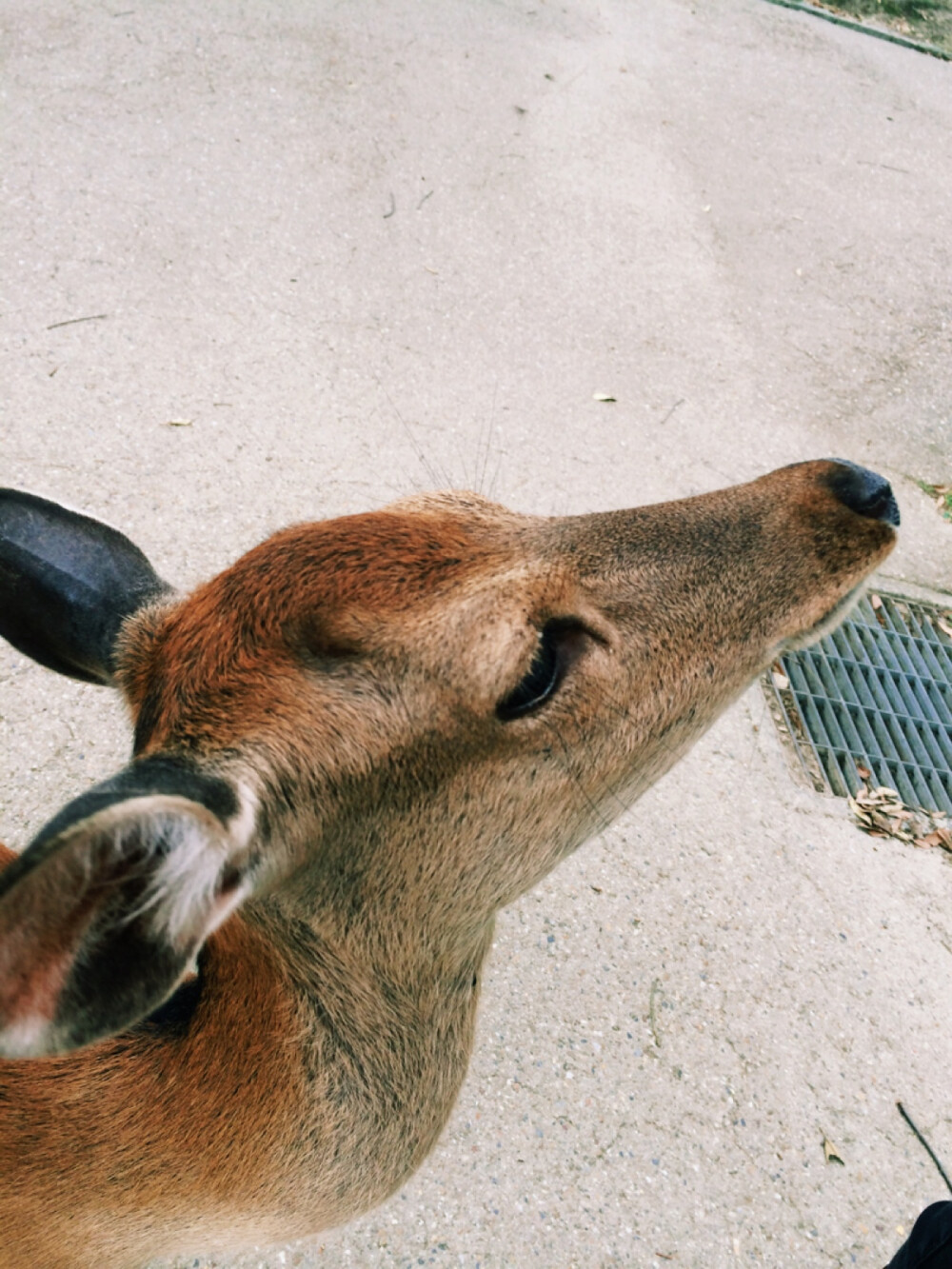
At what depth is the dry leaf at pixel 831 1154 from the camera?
291cm

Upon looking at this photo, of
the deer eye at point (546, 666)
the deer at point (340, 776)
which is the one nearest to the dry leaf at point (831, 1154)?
the deer at point (340, 776)

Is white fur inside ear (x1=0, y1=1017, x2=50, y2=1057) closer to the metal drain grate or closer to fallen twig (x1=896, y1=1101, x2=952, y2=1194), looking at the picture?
fallen twig (x1=896, y1=1101, x2=952, y2=1194)

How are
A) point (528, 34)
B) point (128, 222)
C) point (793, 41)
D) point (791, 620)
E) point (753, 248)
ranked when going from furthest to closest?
1. point (793, 41)
2. point (528, 34)
3. point (753, 248)
4. point (128, 222)
5. point (791, 620)

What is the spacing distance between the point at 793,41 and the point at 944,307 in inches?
140

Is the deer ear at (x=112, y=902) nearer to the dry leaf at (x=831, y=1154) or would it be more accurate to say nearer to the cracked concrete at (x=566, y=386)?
the cracked concrete at (x=566, y=386)

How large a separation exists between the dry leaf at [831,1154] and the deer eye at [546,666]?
224 cm

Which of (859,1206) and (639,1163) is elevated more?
(639,1163)

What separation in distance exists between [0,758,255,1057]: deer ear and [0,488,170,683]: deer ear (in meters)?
0.67

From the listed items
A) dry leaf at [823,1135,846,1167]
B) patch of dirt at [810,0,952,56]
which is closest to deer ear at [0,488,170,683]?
dry leaf at [823,1135,846,1167]

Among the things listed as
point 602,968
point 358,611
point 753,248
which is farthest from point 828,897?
point 753,248

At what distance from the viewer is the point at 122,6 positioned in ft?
19.0

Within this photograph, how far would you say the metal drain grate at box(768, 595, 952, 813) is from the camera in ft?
13.1

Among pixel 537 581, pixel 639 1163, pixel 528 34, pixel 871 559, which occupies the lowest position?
pixel 639 1163

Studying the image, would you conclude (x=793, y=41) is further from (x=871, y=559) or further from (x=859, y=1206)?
(x=859, y=1206)
